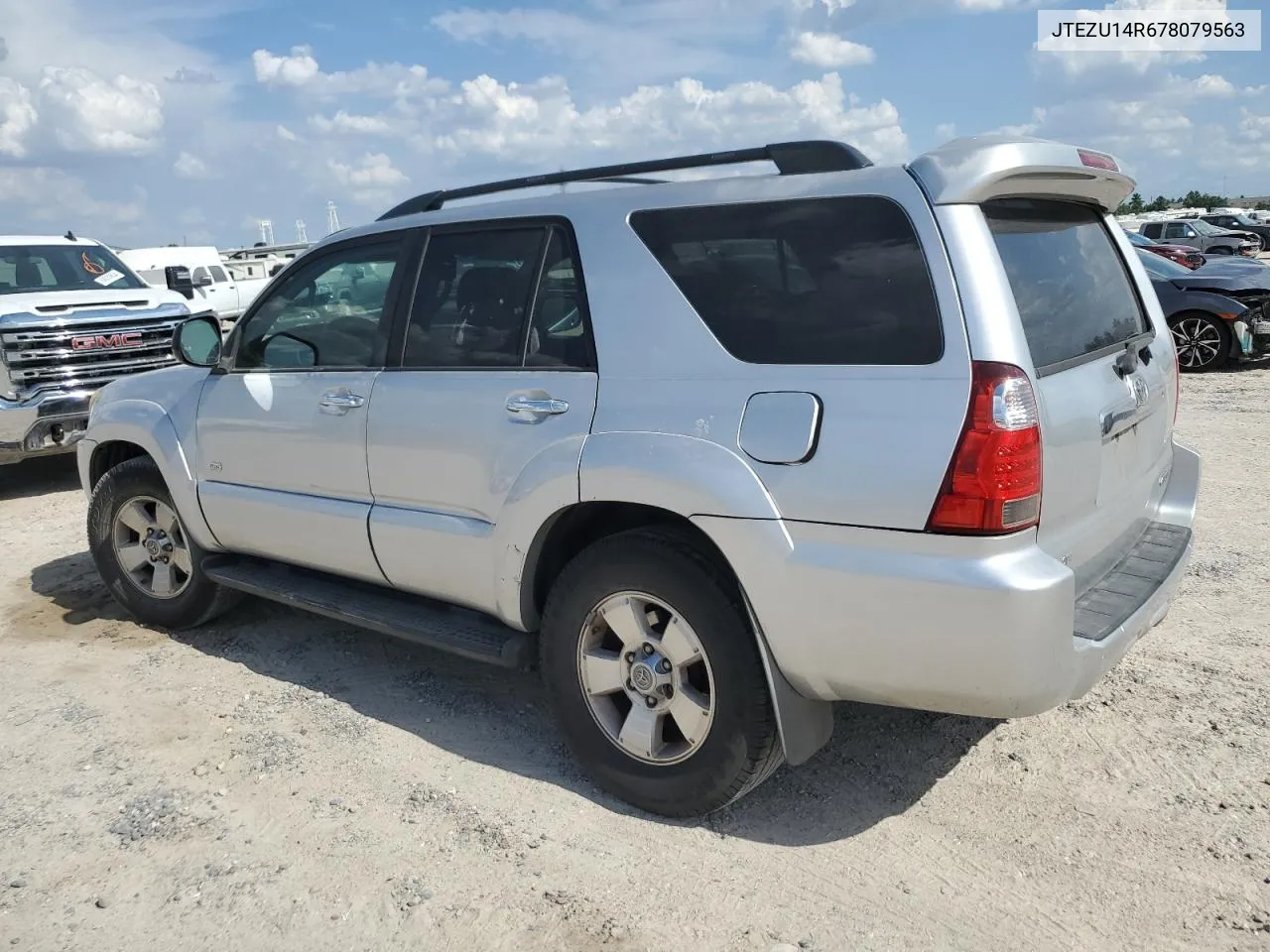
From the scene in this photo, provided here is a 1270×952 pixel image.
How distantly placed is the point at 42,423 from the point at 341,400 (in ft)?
17.9

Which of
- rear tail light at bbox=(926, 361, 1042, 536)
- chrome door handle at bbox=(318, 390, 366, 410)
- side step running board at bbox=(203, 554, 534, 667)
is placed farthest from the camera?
chrome door handle at bbox=(318, 390, 366, 410)

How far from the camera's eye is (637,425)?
3.06 m

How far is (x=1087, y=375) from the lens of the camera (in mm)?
2916

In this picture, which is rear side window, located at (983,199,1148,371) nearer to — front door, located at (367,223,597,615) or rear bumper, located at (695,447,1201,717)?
rear bumper, located at (695,447,1201,717)

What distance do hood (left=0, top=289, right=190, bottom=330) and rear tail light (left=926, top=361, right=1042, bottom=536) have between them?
8.12 metres

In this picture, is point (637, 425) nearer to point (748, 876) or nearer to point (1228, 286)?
point (748, 876)

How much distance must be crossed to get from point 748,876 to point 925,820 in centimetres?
63

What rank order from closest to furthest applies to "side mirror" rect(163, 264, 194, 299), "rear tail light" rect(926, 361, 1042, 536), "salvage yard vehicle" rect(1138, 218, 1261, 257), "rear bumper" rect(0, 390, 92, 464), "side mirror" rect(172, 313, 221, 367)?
"rear tail light" rect(926, 361, 1042, 536)
"side mirror" rect(172, 313, 221, 367)
"rear bumper" rect(0, 390, 92, 464)
"side mirror" rect(163, 264, 194, 299)
"salvage yard vehicle" rect(1138, 218, 1261, 257)

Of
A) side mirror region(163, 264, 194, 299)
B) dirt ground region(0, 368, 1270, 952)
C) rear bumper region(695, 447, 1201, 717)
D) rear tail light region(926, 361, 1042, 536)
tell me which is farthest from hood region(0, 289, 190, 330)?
rear tail light region(926, 361, 1042, 536)

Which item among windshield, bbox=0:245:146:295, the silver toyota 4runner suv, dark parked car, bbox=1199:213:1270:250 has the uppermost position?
windshield, bbox=0:245:146:295

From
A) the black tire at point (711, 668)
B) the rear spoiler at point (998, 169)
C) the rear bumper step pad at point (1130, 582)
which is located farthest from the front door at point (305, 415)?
the rear bumper step pad at point (1130, 582)

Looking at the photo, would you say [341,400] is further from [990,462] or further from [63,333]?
[63,333]

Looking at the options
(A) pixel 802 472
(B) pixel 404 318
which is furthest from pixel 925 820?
(B) pixel 404 318

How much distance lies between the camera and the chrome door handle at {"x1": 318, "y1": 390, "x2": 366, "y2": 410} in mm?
3879
